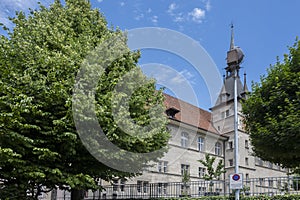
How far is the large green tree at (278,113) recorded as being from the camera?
12234 millimetres

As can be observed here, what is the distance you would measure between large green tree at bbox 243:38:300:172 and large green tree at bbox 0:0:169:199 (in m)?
4.15

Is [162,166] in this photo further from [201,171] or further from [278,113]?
[278,113]

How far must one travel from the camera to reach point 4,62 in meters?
11.9

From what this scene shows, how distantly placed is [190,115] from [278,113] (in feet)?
79.6

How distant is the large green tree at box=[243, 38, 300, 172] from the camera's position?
12.2 m

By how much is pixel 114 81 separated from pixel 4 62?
421 cm

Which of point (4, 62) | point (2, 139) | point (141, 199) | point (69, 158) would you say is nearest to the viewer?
point (2, 139)

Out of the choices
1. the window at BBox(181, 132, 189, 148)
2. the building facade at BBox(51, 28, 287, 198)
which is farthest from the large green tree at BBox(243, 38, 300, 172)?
the window at BBox(181, 132, 189, 148)

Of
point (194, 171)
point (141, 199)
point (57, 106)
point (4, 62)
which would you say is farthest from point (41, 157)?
point (194, 171)

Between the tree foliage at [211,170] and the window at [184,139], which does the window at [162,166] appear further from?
the tree foliage at [211,170]

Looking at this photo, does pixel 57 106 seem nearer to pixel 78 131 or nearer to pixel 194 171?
pixel 78 131

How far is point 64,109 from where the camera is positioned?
1227 centimetres

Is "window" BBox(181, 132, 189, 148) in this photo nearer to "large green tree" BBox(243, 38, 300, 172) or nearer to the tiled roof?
the tiled roof

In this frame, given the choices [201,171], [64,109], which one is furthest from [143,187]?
[201,171]
